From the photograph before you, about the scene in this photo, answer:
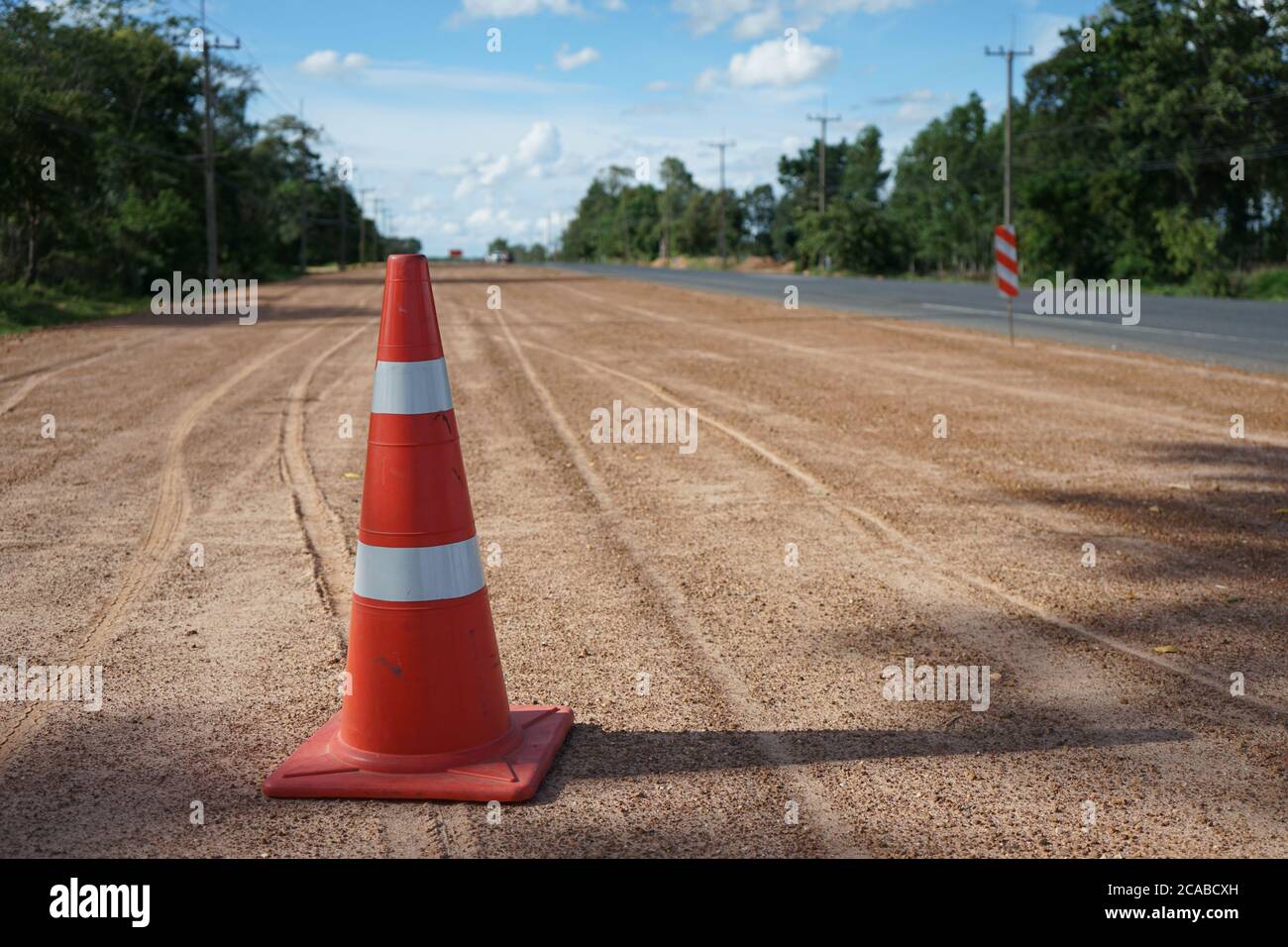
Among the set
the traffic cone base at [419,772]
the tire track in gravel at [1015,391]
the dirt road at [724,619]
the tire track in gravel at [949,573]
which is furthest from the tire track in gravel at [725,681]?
the tire track in gravel at [1015,391]

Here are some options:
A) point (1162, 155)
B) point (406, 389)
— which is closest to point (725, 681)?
point (406, 389)

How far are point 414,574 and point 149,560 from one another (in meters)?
3.14

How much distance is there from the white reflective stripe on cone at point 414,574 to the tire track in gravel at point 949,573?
2.75 metres

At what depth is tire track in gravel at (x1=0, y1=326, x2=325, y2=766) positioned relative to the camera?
4.20 m

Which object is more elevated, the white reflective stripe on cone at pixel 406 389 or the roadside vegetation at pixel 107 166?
the roadside vegetation at pixel 107 166

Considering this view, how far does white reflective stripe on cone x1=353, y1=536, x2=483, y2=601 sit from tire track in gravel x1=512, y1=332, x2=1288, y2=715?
9.02ft

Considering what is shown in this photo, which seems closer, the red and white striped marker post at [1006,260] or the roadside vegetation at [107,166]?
the red and white striped marker post at [1006,260]

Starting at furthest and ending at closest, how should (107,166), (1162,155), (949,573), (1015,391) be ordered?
(1162,155)
(107,166)
(1015,391)
(949,573)

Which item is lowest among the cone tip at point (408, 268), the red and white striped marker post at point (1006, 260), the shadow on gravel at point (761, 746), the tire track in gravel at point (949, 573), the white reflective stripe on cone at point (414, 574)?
the shadow on gravel at point (761, 746)

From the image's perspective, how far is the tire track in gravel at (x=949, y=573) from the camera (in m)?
4.57

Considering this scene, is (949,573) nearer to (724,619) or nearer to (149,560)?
(724,619)

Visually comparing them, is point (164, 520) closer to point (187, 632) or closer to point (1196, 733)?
point (187, 632)

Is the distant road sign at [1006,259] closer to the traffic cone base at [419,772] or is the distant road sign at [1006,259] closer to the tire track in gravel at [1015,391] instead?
the tire track in gravel at [1015,391]

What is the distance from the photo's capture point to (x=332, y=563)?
622 cm
